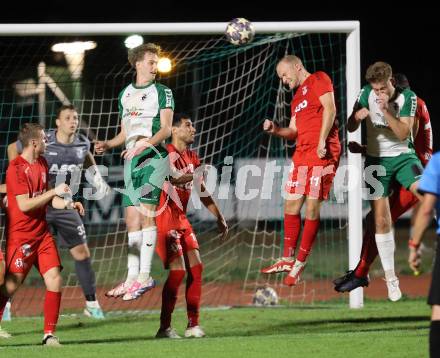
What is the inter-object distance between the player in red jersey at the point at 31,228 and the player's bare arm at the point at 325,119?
91.9 inches

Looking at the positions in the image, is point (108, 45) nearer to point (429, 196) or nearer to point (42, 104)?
point (42, 104)

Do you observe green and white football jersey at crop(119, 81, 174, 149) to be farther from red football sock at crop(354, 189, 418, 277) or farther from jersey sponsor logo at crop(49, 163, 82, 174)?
red football sock at crop(354, 189, 418, 277)

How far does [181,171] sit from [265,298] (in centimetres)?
333

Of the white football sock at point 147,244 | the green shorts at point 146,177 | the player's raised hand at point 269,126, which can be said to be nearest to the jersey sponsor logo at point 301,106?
the player's raised hand at point 269,126

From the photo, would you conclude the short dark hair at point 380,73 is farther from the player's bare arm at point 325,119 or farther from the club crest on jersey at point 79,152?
the club crest on jersey at point 79,152

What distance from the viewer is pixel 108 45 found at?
79.8 ft

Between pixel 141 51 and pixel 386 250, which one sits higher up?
pixel 141 51

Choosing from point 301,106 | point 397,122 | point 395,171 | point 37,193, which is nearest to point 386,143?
point 395,171

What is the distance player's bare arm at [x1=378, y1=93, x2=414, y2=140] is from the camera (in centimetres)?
914

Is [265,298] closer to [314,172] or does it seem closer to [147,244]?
[314,172]

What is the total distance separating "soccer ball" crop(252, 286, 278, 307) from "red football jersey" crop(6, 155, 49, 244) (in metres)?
4.00

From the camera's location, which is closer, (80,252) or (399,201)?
(399,201)

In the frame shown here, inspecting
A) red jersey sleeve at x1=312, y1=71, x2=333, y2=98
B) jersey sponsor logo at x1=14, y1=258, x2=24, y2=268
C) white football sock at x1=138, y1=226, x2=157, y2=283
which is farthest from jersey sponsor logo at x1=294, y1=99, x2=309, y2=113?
jersey sponsor logo at x1=14, y1=258, x2=24, y2=268

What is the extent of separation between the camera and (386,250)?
9.80 metres
